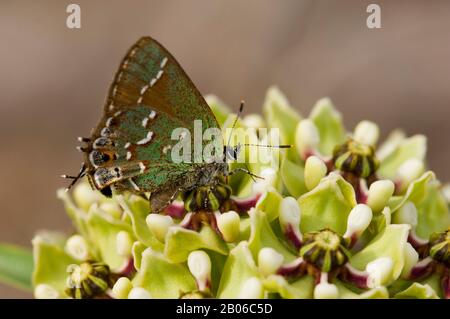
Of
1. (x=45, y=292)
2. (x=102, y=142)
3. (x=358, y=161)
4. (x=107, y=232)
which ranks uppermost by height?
(x=102, y=142)

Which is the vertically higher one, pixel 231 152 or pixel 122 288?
pixel 231 152

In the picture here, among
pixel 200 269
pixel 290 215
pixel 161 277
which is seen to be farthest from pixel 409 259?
pixel 161 277

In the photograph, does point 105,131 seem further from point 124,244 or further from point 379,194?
point 379,194

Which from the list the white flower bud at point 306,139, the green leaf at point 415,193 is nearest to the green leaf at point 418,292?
the green leaf at point 415,193

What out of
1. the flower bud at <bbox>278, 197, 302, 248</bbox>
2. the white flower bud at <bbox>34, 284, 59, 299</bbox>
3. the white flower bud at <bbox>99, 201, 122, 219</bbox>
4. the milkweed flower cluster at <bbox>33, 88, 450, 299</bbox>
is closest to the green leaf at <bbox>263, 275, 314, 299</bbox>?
the milkweed flower cluster at <bbox>33, 88, 450, 299</bbox>

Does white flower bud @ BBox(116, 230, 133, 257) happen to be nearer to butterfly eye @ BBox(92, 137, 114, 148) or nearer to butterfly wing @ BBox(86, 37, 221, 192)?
butterfly wing @ BBox(86, 37, 221, 192)

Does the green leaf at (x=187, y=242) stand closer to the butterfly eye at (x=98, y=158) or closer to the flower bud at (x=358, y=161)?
the butterfly eye at (x=98, y=158)

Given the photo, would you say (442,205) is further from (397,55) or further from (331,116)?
(397,55)
